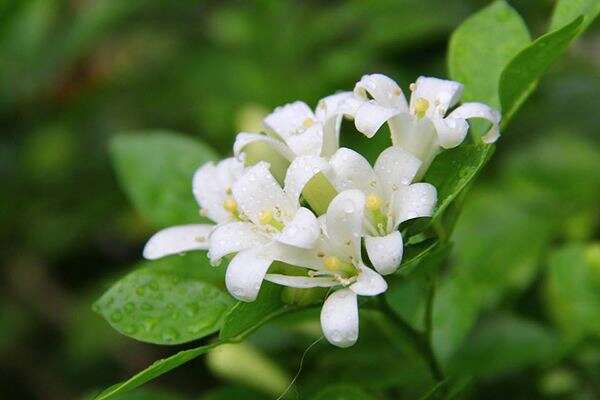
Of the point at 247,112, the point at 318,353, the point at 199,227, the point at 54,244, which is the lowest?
the point at 54,244

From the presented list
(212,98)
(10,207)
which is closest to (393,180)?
(212,98)

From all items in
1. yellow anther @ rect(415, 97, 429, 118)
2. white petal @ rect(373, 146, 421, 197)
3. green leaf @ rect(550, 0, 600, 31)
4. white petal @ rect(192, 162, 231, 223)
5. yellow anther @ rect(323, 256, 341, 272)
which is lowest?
yellow anther @ rect(323, 256, 341, 272)

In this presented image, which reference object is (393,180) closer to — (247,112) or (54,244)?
(247,112)

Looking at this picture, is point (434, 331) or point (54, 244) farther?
point (54, 244)

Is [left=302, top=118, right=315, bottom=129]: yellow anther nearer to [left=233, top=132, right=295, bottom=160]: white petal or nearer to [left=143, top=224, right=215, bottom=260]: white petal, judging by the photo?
[left=233, top=132, right=295, bottom=160]: white petal

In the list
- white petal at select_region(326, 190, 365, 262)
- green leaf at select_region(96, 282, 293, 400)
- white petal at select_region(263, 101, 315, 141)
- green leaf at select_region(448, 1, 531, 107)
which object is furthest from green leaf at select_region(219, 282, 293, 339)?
green leaf at select_region(448, 1, 531, 107)

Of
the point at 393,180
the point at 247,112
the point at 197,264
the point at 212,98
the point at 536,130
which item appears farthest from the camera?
the point at 212,98

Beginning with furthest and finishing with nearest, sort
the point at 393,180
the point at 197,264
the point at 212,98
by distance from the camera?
the point at 212,98, the point at 197,264, the point at 393,180

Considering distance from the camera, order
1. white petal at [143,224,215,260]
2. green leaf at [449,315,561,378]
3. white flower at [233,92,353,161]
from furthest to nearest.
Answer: green leaf at [449,315,561,378] → white petal at [143,224,215,260] → white flower at [233,92,353,161]
